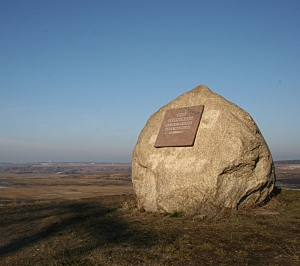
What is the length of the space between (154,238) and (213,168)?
2600 millimetres

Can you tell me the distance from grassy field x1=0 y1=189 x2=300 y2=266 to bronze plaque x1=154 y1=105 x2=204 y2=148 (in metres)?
2.09

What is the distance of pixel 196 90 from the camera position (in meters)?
10.1

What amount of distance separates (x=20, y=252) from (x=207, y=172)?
4.72 m

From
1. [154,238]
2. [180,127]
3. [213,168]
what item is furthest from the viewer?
[180,127]

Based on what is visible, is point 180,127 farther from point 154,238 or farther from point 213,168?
point 154,238

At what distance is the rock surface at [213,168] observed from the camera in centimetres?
812

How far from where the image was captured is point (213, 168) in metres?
8.10

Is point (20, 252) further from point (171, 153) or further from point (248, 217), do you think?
point (248, 217)

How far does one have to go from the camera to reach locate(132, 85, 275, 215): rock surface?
812cm

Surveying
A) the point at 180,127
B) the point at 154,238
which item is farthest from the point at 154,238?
the point at 180,127

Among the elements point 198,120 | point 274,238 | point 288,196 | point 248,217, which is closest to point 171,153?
point 198,120

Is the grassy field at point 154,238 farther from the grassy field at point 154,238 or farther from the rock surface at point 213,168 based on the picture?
the rock surface at point 213,168

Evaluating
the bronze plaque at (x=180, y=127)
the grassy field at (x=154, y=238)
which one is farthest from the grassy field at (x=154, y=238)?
the bronze plaque at (x=180, y=127)

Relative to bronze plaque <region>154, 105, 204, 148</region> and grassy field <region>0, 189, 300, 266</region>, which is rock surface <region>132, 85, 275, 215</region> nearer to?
bronze plaque <region>154, 105, 204, 148</region>
